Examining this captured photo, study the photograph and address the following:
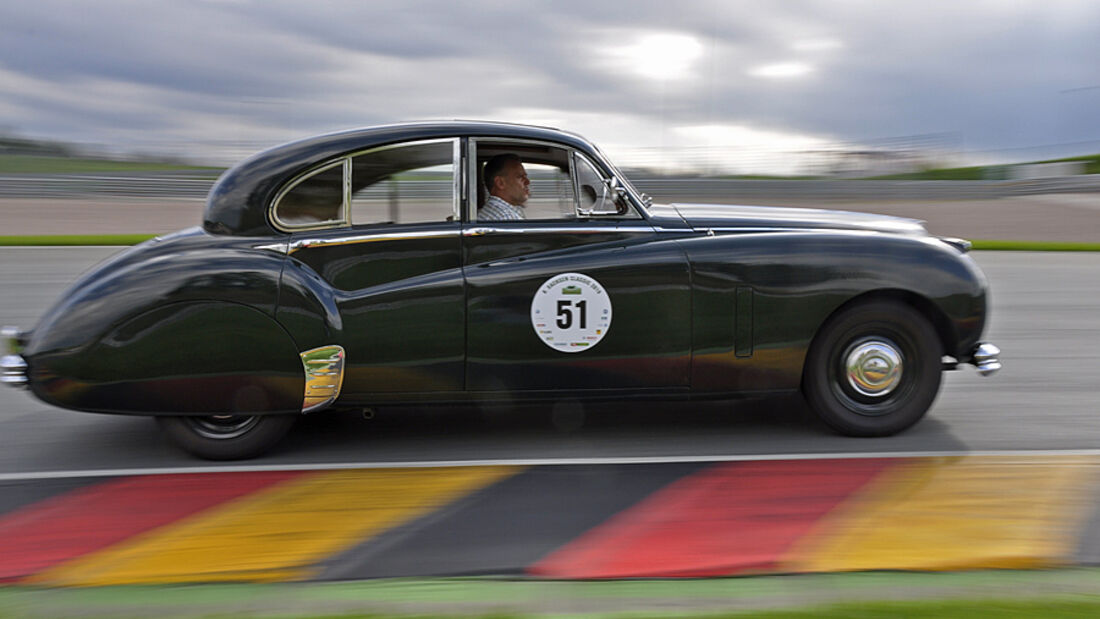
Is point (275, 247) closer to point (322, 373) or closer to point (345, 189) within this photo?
point (345, 189)

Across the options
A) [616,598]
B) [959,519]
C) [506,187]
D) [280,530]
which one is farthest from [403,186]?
[959,519]

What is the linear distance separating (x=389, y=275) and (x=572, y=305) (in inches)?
33.4

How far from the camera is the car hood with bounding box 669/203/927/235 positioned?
16.2 feet

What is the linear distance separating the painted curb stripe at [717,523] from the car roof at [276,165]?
1.94 m

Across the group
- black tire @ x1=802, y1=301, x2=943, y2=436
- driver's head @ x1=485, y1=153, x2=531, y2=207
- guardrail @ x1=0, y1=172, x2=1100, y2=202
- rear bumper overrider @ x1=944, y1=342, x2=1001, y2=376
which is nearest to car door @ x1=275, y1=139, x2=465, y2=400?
driver's head @ x1=485, y1=153, x2=531, y2=207

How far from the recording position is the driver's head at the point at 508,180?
4770mm

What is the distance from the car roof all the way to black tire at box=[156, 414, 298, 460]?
0.88 metres

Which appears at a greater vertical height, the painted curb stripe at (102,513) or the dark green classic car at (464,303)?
the dark green classic car at (464,303)

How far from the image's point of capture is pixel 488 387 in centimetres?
459

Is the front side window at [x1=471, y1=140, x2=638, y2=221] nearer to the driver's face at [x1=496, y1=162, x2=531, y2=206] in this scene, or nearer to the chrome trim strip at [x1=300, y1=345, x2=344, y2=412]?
the driver's face at [x1=496, y1=162, x2=531, y2=206]

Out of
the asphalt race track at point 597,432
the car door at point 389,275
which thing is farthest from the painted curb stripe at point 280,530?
the car door at point 389,275

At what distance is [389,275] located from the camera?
14.8 ft

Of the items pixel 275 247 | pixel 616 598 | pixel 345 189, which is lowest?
pixel 616 598

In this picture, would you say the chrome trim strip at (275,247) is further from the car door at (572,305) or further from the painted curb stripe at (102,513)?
the painted curb stripe at (102,513)
